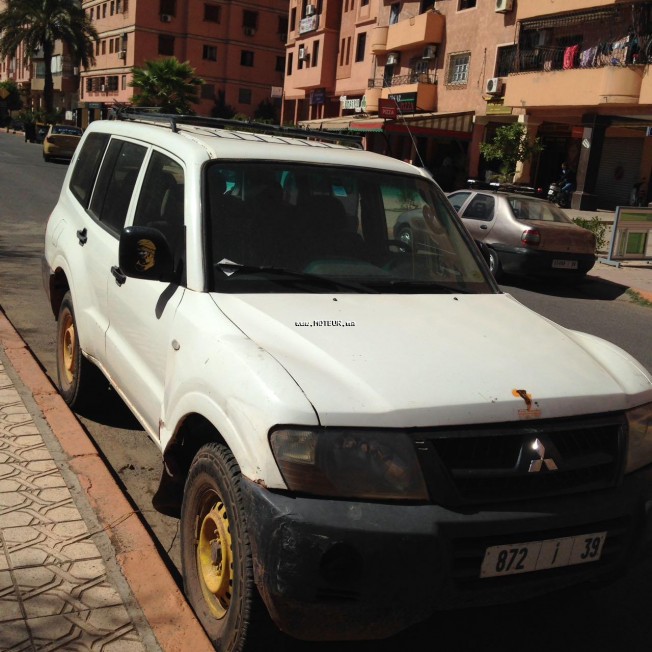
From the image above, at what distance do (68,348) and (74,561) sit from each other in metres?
2.36

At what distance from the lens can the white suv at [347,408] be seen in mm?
2484

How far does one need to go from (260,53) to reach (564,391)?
76181 millimetres

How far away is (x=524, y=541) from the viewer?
8.60 ft

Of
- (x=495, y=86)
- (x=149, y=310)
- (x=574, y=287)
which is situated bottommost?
(x=574, y=287)

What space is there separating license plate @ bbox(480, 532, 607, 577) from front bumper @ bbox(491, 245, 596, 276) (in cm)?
1081

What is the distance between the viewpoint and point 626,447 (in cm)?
288

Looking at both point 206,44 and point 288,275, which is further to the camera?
point 206,44

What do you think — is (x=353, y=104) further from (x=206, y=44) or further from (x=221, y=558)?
(x=221, y=558)

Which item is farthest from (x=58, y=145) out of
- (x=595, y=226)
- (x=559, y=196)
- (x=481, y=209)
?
(x=481, y=209)

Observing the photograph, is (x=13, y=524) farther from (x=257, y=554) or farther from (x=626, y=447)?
(x=626, y=447)

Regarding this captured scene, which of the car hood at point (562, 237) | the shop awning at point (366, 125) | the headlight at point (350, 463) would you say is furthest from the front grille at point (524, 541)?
the shop awning at point (366, 125)

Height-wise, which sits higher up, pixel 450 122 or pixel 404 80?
pixel 404 80
